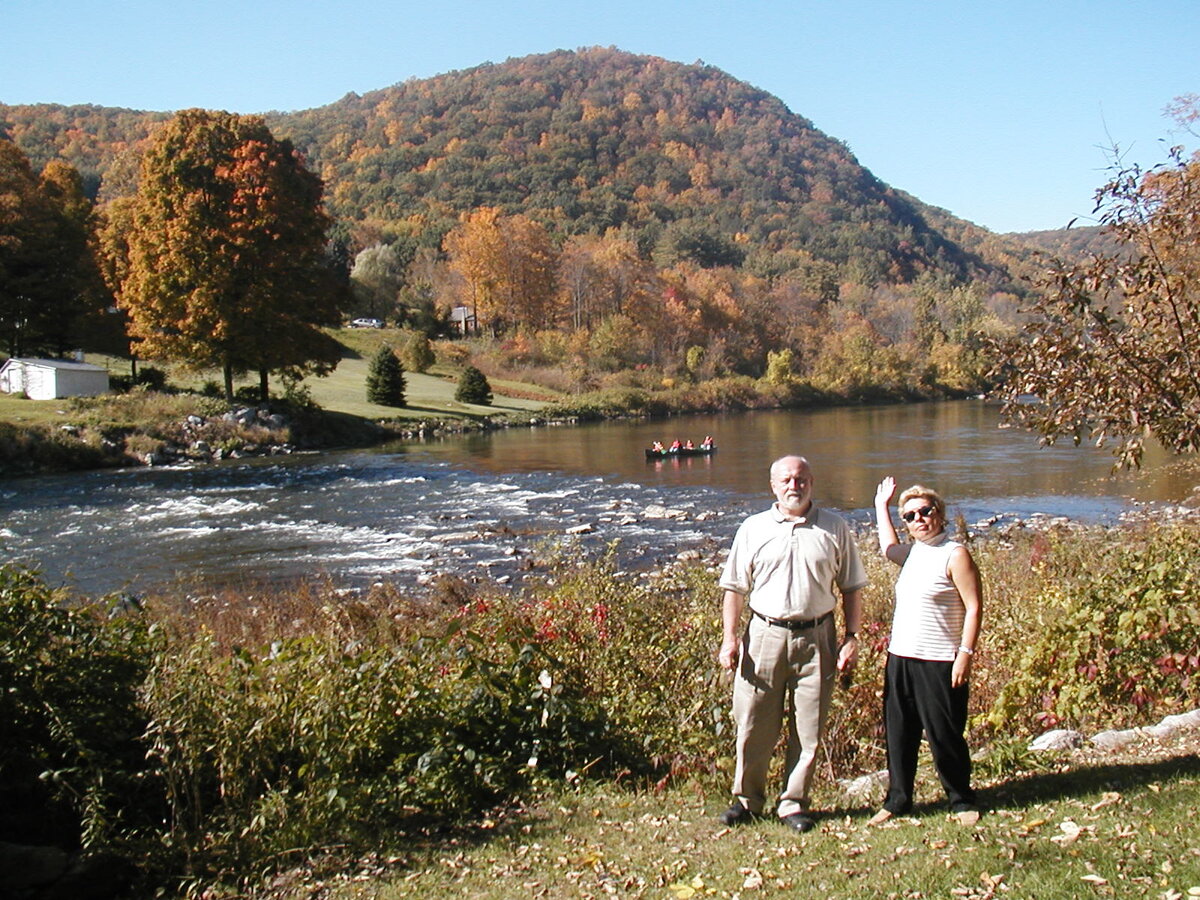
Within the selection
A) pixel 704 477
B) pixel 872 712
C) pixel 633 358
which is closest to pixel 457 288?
pixel 633 358

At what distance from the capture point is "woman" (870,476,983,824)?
5.21 metres

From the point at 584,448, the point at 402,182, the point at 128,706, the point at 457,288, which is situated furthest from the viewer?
the point at 402,182

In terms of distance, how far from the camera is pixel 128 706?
5.78 metres

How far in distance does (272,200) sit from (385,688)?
35.0m

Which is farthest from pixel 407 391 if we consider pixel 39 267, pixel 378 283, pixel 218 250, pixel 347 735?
pixel 347 735

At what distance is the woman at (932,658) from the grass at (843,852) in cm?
→ 22

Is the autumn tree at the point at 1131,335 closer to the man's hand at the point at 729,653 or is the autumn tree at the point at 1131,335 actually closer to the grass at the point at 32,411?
the man's hand at the point at 729,653

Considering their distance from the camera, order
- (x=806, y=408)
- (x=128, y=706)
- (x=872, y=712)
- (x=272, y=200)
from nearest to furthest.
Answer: (x=128, y=706), (x=872, y=712), (x=272, y=200), (x=806, y=408)

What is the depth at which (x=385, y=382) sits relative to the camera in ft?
159

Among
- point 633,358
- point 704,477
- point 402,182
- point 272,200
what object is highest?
point 402,182

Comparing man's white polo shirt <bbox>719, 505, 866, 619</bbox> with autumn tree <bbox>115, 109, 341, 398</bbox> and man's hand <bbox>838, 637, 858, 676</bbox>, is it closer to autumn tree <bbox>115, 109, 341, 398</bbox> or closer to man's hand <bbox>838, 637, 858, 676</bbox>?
man's hand <bbox>838, 637, 858, 676</bbox>

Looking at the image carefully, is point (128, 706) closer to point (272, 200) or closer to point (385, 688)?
point (385, 688)

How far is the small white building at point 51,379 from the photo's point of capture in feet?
121

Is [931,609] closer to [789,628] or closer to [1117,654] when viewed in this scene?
[789,628]
